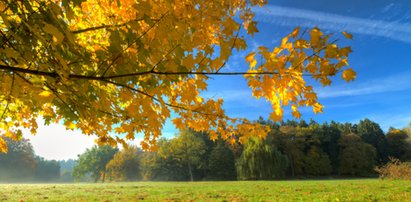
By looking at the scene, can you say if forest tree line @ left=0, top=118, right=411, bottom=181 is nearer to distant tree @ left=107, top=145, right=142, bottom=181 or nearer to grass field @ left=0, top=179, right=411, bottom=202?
distant tree @ left=107, top=145, right=142, bottom=181

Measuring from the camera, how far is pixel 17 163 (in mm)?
74312

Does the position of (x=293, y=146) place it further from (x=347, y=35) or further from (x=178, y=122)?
(x=347, y=35)

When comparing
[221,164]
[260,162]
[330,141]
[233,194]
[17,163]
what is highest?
[330,141]

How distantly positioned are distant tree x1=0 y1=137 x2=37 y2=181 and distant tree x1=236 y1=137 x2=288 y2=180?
227 ft

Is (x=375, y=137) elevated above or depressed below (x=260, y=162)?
above

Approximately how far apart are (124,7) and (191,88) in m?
1.40

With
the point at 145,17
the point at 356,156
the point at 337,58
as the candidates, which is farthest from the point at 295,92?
the point at 356,156

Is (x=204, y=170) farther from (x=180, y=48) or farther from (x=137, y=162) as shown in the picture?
(x=180, y=48)

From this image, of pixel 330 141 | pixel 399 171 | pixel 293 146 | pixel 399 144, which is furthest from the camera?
pixel 399 144

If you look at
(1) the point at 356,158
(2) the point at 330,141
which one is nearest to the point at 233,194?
(1) the point at 356,158

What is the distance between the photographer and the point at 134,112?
9.44ft

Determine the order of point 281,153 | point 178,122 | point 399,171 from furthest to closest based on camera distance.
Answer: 1. point 281,153
2. point 399,171
3. point 178,122

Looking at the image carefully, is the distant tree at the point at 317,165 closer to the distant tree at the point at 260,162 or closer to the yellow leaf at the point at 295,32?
the distant tree at the point at 260,162

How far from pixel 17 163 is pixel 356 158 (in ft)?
287
